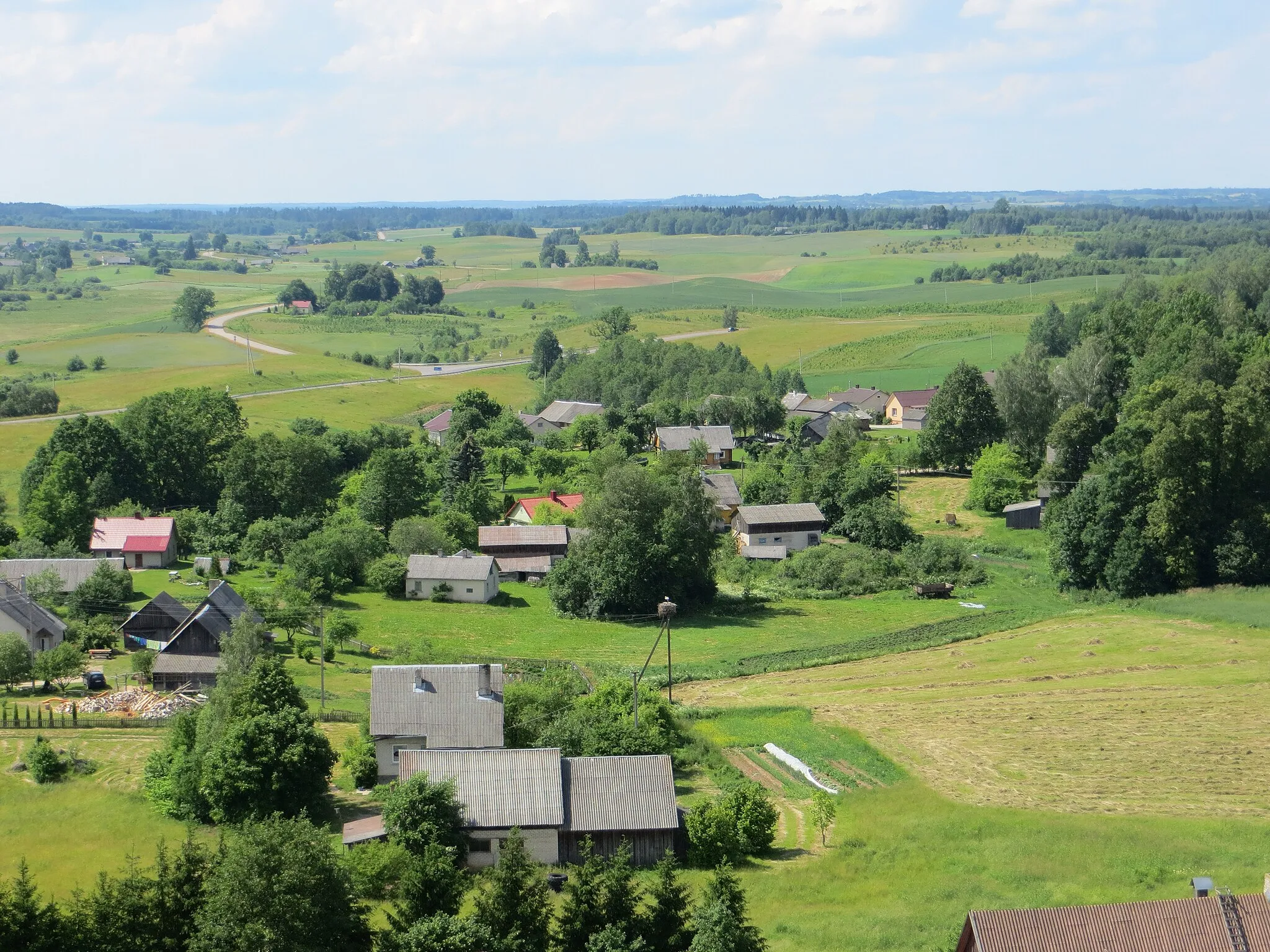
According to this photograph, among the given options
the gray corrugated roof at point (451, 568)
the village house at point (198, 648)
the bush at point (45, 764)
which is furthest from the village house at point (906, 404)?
the bush at point (45, 764)

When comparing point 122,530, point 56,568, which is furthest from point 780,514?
point 56,568

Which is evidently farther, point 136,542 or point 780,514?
point 780,514

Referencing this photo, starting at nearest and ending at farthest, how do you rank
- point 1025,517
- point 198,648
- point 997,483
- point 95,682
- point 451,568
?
1. point 95,682
2. point 198,648
3. point 451,568
4. point 1025,517
5. point 997,483

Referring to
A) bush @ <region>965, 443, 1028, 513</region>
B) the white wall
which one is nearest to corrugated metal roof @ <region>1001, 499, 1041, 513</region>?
bush @ <region>965, 443, 1028, 513</region>

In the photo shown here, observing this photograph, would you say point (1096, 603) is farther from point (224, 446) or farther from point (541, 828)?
point (224, 446)

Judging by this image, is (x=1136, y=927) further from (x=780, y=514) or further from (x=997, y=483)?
(x=997, y=483)

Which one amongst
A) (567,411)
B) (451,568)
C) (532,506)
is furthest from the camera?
(567,411)

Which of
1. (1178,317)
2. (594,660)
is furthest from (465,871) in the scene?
(1178,317)

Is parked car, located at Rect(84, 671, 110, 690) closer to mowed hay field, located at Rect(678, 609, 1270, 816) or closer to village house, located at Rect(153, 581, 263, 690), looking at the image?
village house, located at Rect(153, 581, 263, 690)

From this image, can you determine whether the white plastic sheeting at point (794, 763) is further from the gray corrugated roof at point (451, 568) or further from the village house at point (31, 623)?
the village house at point (31, 623)
